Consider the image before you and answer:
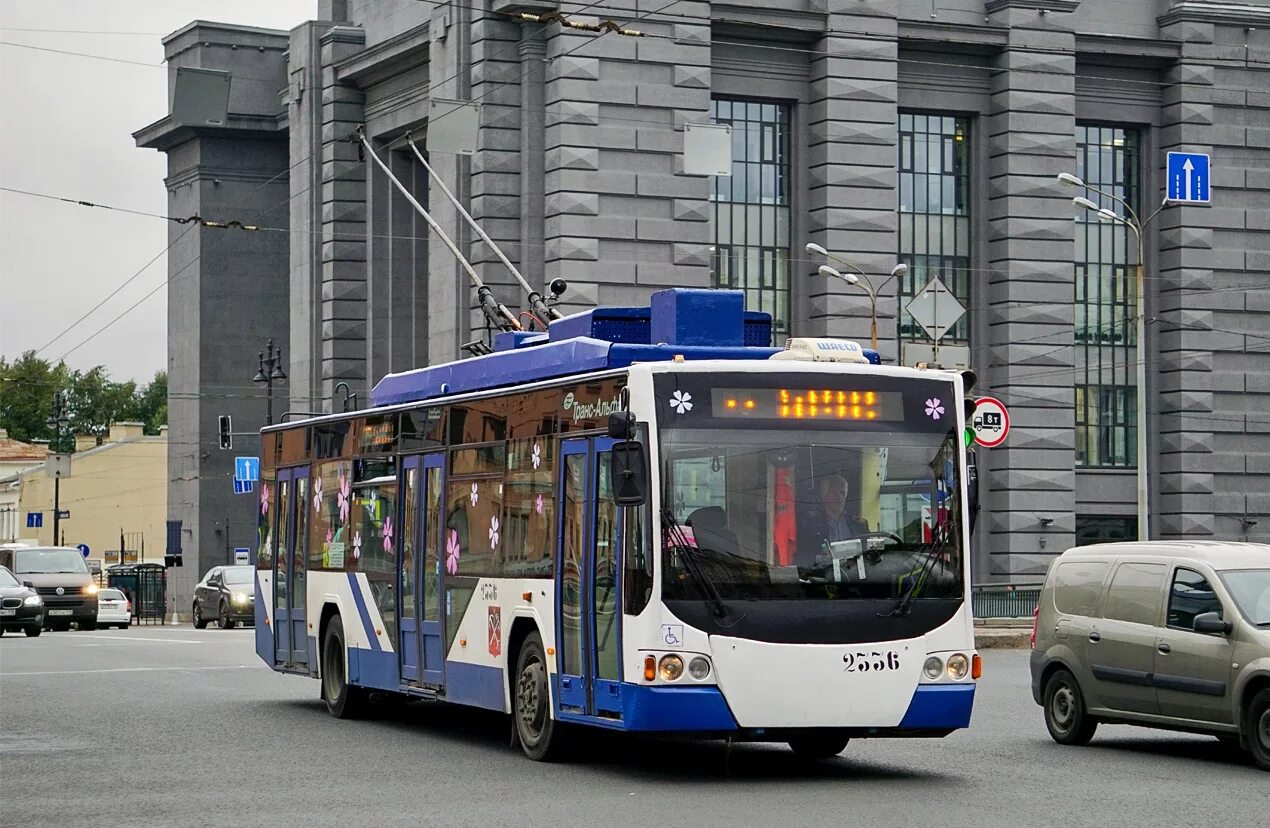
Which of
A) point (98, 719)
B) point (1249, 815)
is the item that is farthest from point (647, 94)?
point (1249, 815)

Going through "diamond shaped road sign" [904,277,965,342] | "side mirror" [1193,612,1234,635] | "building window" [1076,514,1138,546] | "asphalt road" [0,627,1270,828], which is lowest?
"asphalt road" [0,627,1270,828]

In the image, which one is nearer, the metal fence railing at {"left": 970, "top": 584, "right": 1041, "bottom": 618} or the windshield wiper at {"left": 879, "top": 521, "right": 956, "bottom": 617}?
the windshield wiper at {"left": 879, "top": 521, "right": 956, "bottom": 617}

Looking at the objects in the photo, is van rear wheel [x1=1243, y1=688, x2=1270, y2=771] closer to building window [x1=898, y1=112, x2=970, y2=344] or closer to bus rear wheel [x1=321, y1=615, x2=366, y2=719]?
bus rear wheel [x1=321, y1=615, x2=366, y2=719]

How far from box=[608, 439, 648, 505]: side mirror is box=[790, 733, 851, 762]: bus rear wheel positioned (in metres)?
2.59

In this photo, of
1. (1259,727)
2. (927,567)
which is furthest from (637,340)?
(1259,727)

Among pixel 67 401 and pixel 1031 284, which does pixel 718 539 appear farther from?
pixel 67 401

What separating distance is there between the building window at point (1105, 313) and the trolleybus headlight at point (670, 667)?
44.4m

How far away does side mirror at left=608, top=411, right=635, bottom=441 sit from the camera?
14273 mm

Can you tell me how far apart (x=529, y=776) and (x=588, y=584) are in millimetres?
1355

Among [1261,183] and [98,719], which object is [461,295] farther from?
[98,719]

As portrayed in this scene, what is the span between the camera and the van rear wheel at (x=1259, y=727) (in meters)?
15.6

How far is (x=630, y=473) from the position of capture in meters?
14.1

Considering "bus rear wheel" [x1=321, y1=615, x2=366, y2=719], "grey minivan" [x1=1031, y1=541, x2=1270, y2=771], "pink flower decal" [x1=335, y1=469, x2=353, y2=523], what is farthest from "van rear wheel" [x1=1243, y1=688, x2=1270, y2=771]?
"pink flower decal" [x1=335, y1=469, x2=353, y2=523]

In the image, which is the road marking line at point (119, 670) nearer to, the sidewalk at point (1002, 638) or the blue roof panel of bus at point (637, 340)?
the sidewalk at point (1002, 638)
